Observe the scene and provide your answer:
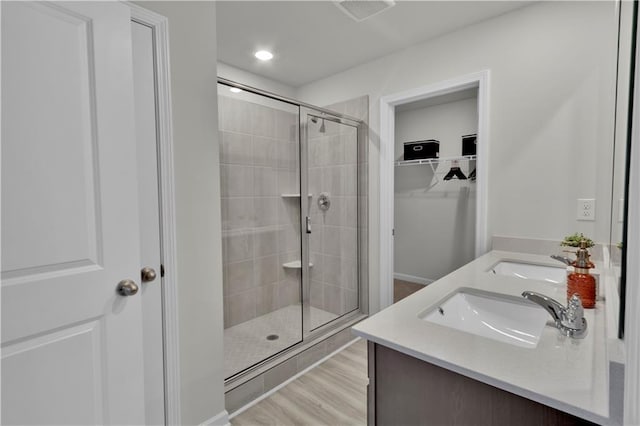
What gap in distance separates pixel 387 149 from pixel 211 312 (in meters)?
1.94

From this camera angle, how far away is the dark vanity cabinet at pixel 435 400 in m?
0.74

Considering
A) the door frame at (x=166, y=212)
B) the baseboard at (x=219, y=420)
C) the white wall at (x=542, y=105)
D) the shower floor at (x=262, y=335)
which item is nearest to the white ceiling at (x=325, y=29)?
the white wall at (x=542, y=105)

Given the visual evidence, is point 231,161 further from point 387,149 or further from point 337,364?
point 337,364

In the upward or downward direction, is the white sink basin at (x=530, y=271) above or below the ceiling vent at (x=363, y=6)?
below

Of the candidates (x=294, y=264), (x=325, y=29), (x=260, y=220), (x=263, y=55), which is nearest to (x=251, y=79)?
(x=263, y=55)

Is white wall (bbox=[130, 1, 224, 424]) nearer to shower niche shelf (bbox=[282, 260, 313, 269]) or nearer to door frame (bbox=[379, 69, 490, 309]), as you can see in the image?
shower niche shelf (bbox=[282, 260, 313, 269])

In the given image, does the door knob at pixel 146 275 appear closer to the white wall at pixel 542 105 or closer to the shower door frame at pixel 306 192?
the shower door frame at pixel 306 192

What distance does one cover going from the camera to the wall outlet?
188 centimetres

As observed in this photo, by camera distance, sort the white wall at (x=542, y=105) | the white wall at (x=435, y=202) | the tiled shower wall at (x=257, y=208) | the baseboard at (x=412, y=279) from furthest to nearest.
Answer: the baseboard at (x=412, y=279), the white wall at (x=435, y=202), the tiled shower wall at (x=257, y=208), the white wall at (x=542, y=105)

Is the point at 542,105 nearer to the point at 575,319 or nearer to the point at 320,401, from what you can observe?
the point at 575,319

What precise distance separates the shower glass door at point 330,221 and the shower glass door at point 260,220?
0.12 m

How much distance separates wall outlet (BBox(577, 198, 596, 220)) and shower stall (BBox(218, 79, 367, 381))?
60.4 inches

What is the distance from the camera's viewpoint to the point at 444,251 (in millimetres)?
3984

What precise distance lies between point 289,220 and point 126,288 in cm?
171
